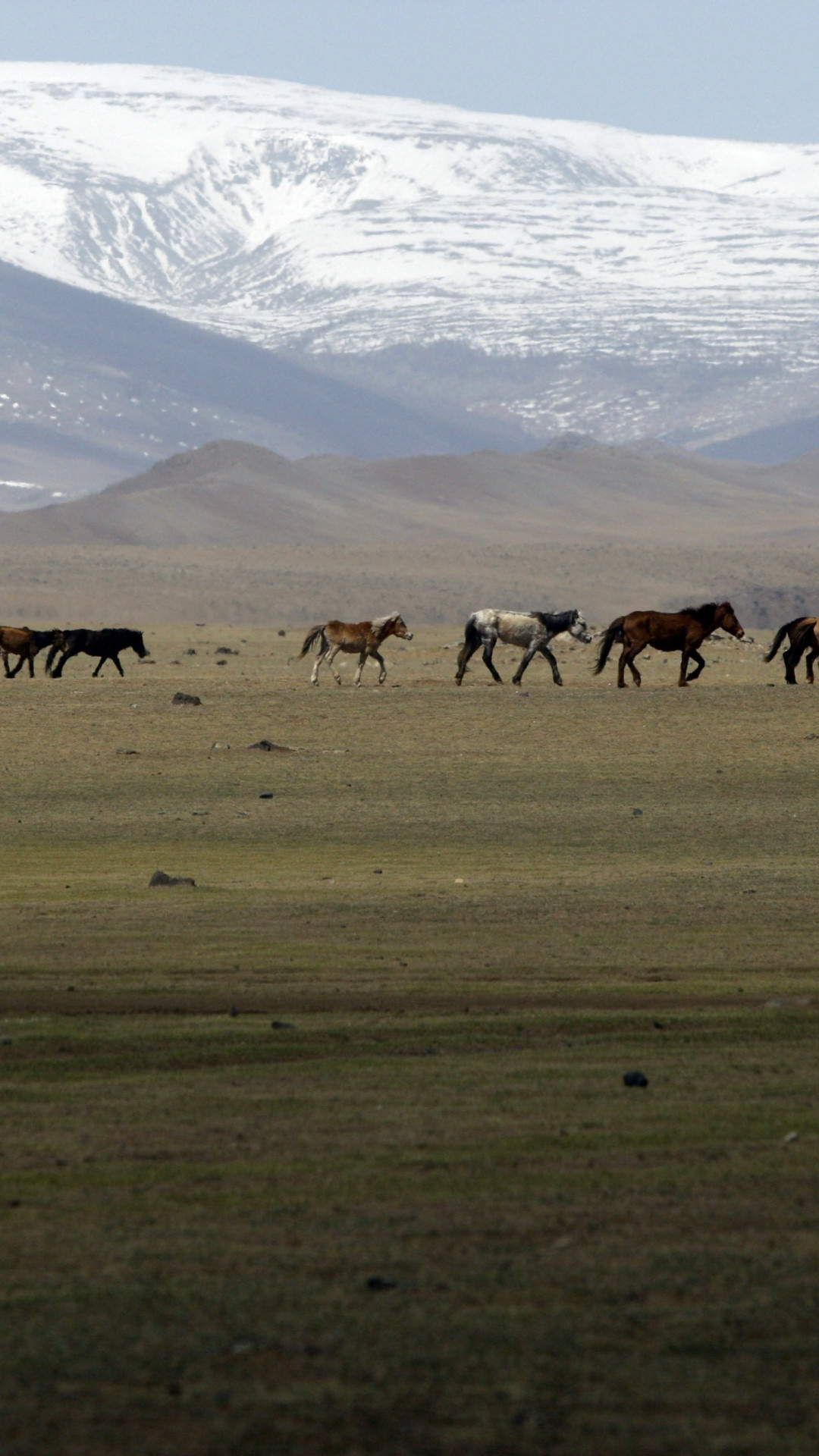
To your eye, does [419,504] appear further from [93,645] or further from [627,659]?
[627,659]

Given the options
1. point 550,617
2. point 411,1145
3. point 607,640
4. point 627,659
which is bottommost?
point 411,1145

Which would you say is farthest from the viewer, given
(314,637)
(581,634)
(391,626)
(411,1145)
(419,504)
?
(419,504)

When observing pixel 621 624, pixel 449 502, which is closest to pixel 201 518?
pixel 449 502

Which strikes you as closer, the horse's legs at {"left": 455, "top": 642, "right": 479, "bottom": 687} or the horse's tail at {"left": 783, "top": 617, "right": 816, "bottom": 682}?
the horse's tail at {"left": 783, "top": 617, "right": 816, "bottom": 682}

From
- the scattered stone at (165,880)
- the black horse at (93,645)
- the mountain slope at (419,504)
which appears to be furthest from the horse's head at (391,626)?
the mountain slope at (419,504)

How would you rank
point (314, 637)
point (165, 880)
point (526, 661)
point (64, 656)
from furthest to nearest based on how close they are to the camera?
1. point (64, 656)
2. point (314, 637)
3. point (526, 661)
4. point (165, 880)

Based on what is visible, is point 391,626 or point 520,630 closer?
point 520,630

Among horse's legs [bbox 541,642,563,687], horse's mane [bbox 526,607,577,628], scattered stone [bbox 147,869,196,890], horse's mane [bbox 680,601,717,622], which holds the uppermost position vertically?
horse's mane [bbox 680,601,717,622]

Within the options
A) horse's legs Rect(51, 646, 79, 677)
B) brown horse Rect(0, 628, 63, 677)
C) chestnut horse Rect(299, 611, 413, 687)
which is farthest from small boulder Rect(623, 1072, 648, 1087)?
brown horse Rect(0, 628, 63, 677)

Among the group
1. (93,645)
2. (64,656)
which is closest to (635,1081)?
(64,656)

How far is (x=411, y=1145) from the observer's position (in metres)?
7.20

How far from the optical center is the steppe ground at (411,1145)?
188 inches

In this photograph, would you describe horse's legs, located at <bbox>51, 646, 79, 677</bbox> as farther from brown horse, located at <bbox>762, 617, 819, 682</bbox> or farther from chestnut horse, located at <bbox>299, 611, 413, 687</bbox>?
brown horse, located at <bbox>762, 617, 819, 682</bbox>

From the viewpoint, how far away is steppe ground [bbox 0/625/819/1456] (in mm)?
4785
